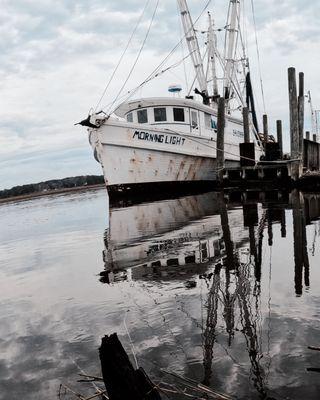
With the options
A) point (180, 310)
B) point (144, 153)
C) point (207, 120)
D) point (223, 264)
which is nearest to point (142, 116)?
point (144, 153)

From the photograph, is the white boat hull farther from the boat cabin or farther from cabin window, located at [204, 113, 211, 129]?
cabin window, located at [204, 113, 211, 129]

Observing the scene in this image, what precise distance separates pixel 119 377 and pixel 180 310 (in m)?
2.33

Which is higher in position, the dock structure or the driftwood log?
the dock structure

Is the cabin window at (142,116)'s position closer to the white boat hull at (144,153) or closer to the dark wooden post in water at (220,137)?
the white boat hull at (144,153)

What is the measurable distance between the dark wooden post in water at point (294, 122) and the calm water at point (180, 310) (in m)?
10.9

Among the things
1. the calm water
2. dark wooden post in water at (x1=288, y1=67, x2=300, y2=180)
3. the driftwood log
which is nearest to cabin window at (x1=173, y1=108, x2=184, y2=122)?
dark wooden post in water at (x1=288, y1=67, x2=300, y2=180)

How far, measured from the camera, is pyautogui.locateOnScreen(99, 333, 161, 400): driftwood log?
94.3 inches

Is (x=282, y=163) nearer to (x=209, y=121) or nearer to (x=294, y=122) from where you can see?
(x=294, y=122)

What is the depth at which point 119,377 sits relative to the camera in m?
2.42

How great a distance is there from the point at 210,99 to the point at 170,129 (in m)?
7.23

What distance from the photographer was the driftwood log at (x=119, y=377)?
94.3 inches

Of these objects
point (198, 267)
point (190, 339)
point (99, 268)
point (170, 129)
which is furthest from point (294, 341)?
point (170, 129)

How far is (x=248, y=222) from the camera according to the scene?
11156 mm

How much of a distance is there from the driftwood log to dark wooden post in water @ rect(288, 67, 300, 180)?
19006 mm
